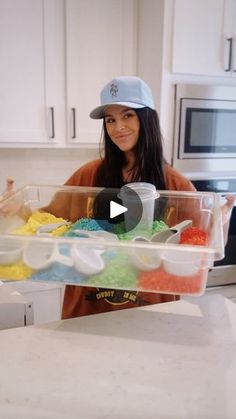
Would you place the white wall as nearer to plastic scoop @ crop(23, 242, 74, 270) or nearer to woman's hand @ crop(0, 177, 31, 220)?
woman's hand @ crop(0, 177, 31, 220)

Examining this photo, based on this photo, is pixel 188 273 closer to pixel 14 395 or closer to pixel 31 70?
pixel 14 395

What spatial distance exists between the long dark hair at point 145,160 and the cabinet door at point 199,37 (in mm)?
607

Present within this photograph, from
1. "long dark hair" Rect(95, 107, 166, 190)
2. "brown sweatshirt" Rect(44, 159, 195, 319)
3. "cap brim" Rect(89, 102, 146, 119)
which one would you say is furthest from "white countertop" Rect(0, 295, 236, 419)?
"cap brim" Rect(89, 102, 146, 119)

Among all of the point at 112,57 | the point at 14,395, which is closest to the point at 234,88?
the point at 112,57

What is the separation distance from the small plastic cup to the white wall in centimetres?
126

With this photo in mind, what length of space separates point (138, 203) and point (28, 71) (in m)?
1.20

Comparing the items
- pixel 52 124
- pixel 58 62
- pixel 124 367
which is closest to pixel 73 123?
pixel 52 124

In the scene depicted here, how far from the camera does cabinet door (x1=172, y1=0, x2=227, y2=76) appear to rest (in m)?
1.55

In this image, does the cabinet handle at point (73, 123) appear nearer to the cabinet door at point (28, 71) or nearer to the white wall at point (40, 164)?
the cabinet door at point (28, 71)

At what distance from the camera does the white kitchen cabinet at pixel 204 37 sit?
156 centimetres

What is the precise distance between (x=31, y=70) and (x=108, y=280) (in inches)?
56.8

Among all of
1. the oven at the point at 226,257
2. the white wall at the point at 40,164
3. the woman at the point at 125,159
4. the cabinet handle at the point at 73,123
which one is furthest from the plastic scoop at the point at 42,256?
the white wall at the point at 40,164

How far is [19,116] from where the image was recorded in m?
1.82

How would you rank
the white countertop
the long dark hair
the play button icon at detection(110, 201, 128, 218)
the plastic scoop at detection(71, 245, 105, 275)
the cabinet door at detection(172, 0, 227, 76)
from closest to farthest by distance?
1. the white countertop
2. the plastic scoop at detection(71, 245, 105, 275)
3. the play button icon at detection(110, 201, 128, 218)
4. the long dark hair
5. the cabinet door at detection(172, 0, 227, 76)
